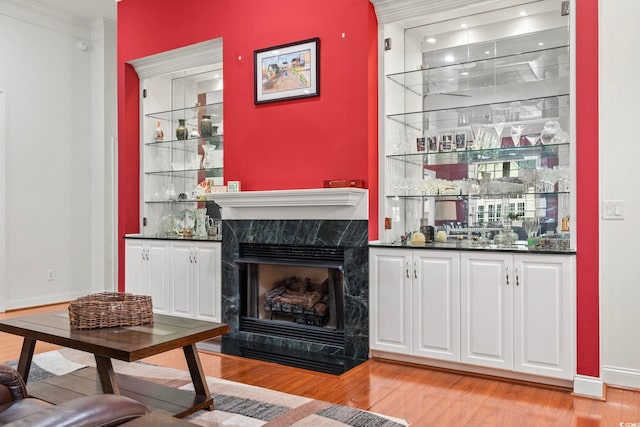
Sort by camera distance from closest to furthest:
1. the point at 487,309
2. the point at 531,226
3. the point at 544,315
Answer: the point at 544,315 → the point at 487,309 → the point at 531,226

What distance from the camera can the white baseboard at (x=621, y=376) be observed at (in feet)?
11.1

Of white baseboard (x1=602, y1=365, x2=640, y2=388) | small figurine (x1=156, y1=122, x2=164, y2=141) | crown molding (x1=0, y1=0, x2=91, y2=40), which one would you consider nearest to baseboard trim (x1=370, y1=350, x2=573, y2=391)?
white baseboard (x1=602, y1=365, x2=640, y2=388)

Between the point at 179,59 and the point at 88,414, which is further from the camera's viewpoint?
the point at 179,59

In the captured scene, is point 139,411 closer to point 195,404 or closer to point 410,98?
point 195,404

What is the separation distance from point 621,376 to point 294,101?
323 centimetres

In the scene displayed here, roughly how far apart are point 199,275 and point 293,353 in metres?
1.31

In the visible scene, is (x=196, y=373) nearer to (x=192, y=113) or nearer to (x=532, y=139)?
(x=532, y=139)

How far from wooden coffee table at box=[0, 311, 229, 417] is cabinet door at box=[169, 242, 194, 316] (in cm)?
155

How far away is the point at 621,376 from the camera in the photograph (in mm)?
3424

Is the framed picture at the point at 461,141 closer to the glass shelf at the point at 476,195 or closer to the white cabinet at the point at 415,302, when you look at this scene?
the glass shelf at the point at 476,195

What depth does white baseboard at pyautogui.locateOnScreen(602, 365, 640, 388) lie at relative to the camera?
338 centimetres

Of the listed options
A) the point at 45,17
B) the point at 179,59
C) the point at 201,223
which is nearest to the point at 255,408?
the point at 201,223

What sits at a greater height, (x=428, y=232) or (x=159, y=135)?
(x=159, y=135)

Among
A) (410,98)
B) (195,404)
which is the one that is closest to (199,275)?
(195,404)
